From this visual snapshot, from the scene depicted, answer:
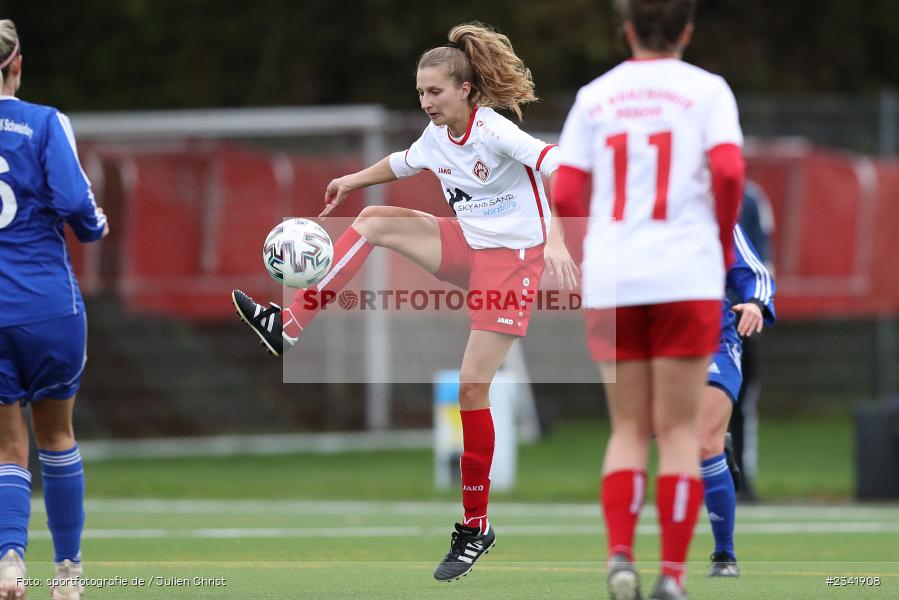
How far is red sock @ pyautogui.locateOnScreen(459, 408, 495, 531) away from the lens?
776cm

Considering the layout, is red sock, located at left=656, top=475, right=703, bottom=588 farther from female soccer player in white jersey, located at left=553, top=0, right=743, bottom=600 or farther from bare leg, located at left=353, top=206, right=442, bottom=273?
bare leg, located at left=353, top=206, right=442, bottom=273

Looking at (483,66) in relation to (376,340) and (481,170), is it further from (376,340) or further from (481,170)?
(376,340)

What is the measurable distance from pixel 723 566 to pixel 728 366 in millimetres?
980

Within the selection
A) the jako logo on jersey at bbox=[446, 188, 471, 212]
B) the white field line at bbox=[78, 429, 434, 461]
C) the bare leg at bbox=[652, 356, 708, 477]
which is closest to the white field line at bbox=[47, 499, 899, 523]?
the white field line at bbox=[78, 429, 434, 461]

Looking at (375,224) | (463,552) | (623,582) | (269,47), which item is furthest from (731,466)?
(269,47)

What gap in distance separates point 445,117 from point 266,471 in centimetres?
965

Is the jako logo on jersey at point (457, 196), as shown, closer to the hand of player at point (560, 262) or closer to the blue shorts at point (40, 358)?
the hand of player at point (560, 262)

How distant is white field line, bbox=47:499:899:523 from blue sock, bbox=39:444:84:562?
633cm

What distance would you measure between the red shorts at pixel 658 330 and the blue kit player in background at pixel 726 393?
6.35ft

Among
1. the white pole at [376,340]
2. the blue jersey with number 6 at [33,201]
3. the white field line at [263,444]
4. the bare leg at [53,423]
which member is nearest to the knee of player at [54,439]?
the bare leg at [53,423]

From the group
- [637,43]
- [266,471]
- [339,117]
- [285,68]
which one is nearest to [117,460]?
[266,471]

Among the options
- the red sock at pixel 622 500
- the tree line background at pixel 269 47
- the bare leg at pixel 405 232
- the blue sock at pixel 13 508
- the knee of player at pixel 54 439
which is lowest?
the blue sock at pixel 13 508

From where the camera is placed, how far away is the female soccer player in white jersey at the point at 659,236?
550 cm

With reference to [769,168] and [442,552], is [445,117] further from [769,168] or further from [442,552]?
[769,168]
